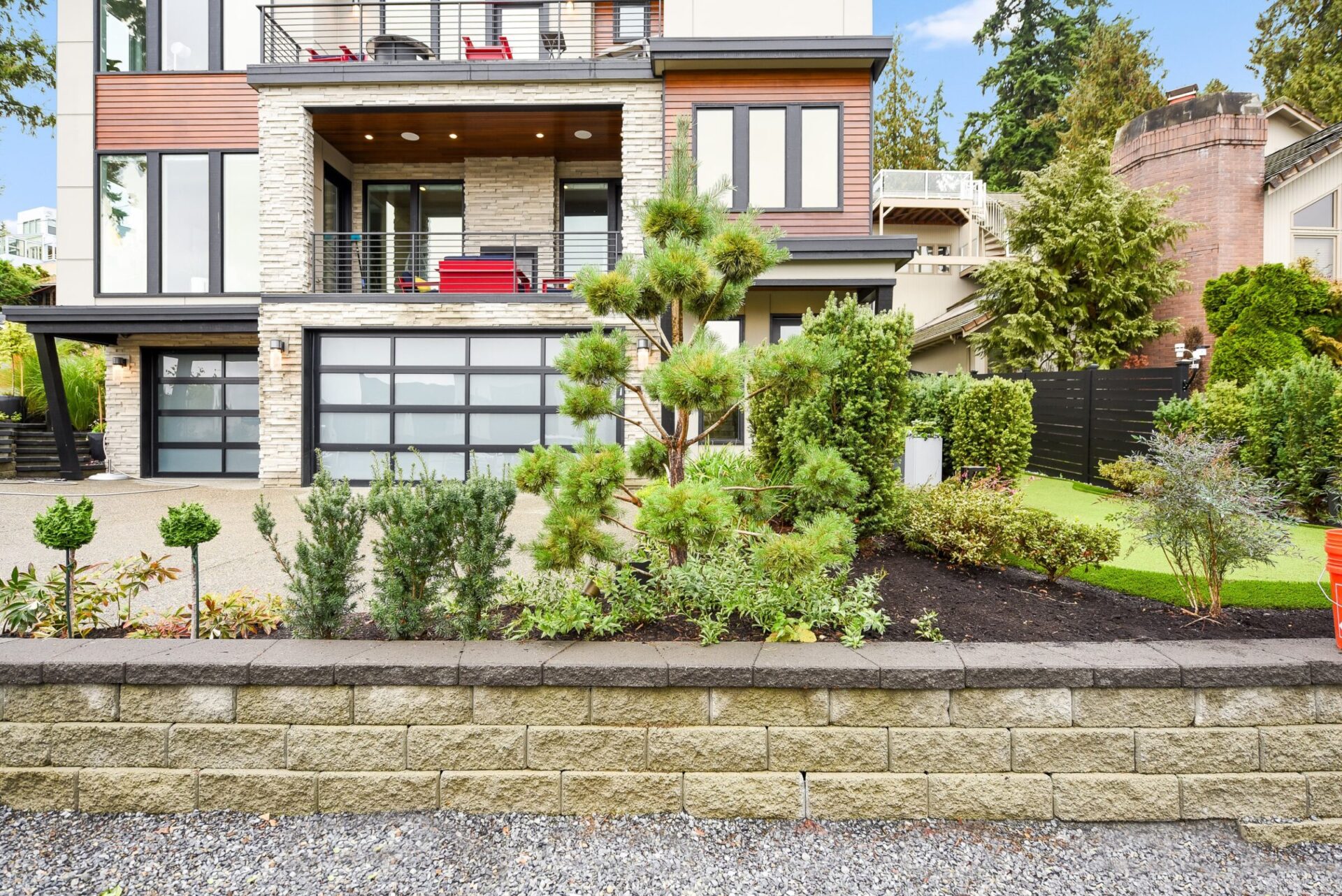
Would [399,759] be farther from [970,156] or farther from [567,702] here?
[970,156]

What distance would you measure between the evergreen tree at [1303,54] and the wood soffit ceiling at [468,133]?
21282mm

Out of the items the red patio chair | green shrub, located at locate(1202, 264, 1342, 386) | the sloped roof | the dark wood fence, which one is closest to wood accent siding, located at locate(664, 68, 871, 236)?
the red patio chair

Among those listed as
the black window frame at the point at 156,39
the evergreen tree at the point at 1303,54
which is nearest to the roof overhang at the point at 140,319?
the black window frame at the point at 156,39

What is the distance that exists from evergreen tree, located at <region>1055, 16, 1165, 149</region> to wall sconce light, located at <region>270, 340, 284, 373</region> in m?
24.5

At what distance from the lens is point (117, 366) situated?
10.7 metres

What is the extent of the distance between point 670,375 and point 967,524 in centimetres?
234

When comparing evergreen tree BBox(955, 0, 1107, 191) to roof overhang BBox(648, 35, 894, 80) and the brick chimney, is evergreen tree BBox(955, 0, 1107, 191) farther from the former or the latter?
roof overhang BBox(648, 35, 894, 80)

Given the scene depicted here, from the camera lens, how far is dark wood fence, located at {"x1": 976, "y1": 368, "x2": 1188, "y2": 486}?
328 inches

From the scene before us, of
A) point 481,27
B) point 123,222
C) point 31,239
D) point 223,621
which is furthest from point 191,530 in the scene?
point 31,239

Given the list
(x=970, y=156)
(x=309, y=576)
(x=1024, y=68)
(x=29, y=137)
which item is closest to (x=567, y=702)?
(x=309, y=576)

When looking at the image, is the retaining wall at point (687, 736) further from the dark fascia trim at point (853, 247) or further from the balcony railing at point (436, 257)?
the balcony railing at point (436, 257)

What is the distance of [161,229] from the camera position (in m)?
10.3

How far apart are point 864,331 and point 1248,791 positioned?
9.75 feet

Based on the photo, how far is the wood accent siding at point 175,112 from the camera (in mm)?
10164
